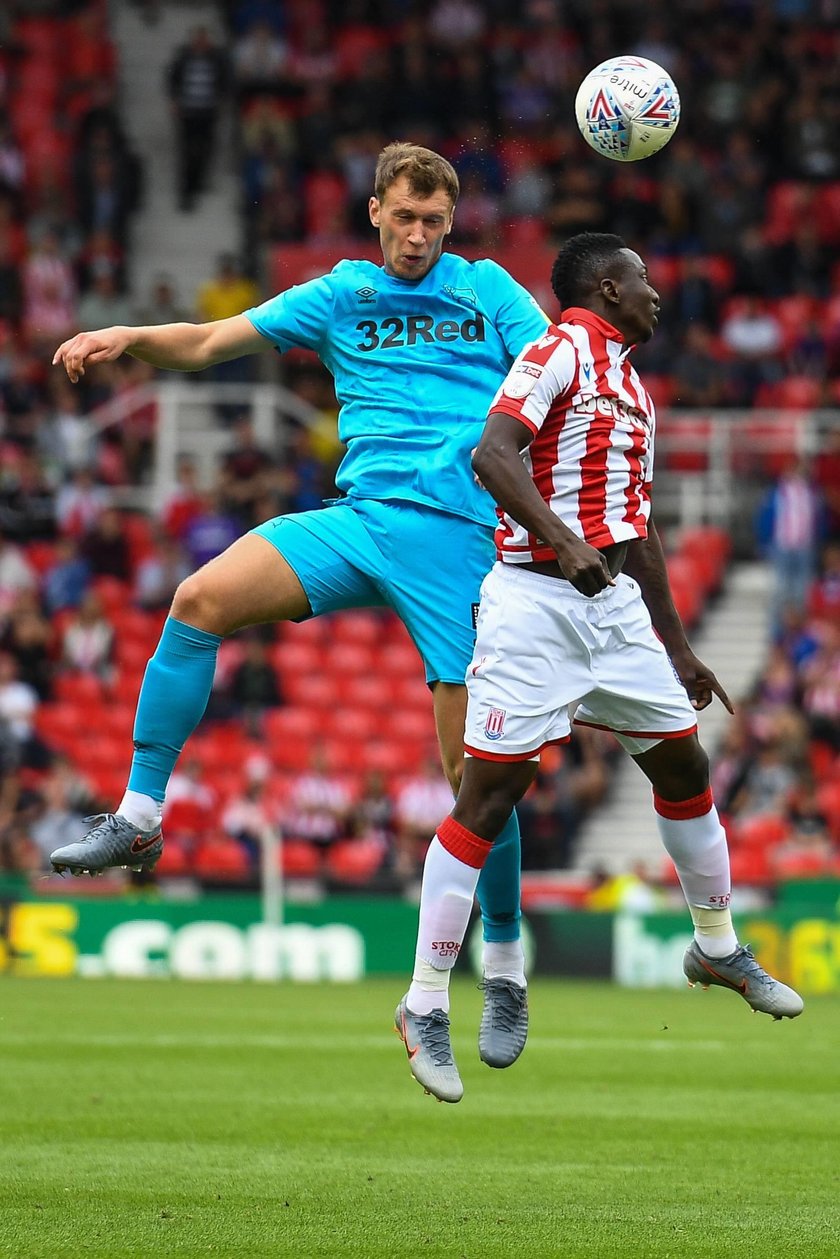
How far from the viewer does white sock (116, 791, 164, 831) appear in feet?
24.5

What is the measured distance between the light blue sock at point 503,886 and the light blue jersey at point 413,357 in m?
1.11

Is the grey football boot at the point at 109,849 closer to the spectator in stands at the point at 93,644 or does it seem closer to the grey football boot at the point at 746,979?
the grey football boot at the point at 746,979

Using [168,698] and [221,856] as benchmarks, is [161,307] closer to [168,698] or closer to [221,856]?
[221,856]

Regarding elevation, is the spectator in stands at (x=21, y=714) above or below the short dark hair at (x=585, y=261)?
below

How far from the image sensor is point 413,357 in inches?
300

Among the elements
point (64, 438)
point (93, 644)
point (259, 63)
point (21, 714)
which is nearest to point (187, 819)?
point (21, 714)

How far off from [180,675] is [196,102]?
18.8 m

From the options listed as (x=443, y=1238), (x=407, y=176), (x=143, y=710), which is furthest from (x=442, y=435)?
(x=443, y=1238)

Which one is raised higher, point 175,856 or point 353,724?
point 353,724

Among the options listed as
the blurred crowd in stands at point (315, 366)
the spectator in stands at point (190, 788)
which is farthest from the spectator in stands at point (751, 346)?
the spectator in stands at point (190, 788)

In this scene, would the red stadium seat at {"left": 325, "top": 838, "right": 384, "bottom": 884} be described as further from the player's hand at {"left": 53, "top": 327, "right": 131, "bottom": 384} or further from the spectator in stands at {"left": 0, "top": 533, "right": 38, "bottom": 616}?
the player's hand at {"left": 53, "top": 327, "right": 131, "bottom": 384}

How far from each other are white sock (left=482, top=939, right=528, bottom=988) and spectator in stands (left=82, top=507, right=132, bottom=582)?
14.3 meters

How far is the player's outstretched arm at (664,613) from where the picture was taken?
24.6ft

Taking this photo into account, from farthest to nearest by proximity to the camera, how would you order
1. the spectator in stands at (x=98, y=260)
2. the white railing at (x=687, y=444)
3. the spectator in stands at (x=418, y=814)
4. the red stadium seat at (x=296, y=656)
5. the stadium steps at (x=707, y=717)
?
the spectator in stands at (x=98, y=260)
the white railing at (x=687, y=444)
the red stadium seat at (x=296, y=656)
the stadium steps at (x=707, y=717)
the spectator in stands at (x=418, y=814)
